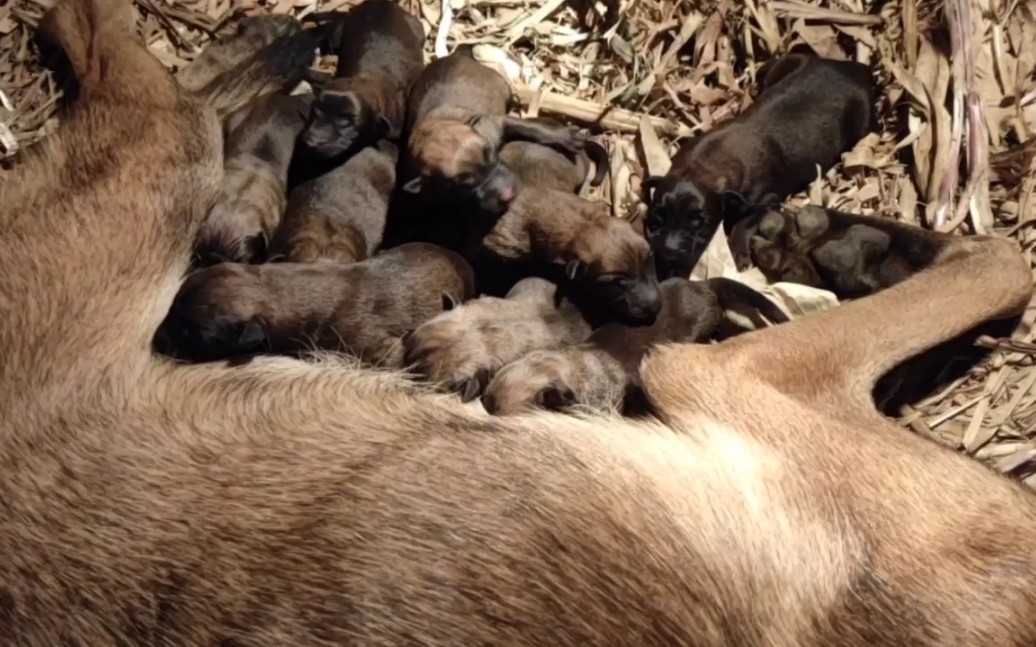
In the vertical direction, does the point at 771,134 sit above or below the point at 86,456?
above

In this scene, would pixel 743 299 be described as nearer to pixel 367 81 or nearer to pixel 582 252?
pixel 582 252

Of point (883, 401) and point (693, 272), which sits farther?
point (693, 272)

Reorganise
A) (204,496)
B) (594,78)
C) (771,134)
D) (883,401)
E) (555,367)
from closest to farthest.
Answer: (204,496), (555,367), (883,401), (771,134), (594,78)

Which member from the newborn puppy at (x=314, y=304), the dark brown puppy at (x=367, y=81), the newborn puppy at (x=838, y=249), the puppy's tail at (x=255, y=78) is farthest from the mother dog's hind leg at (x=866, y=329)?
the puppy's tail at (x=255, y=78)

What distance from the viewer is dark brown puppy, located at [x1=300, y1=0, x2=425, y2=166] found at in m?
Result: 2.88

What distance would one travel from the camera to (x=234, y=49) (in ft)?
10.7

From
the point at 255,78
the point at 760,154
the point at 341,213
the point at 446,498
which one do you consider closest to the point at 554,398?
the point at 446,498

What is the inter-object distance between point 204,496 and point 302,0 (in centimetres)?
191

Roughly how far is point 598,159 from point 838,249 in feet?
2.54

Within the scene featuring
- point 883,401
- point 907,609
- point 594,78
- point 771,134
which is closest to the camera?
point 907,609

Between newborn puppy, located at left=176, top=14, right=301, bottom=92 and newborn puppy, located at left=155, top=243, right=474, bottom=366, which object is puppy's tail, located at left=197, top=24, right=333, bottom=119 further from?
newborn puppy, located at left=155, top=243, right=474, bottom=366

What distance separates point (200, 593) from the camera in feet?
6.29

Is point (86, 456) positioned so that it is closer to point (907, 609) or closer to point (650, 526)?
point (650, 526)

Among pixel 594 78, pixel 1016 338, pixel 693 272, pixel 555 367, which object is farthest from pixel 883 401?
pixel 594 78
